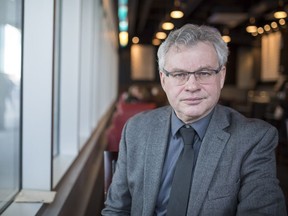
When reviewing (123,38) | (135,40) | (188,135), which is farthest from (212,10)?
(188,135)

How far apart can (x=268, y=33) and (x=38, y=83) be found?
11.6 m

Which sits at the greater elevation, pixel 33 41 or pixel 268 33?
pixel 268 33

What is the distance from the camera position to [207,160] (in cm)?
150

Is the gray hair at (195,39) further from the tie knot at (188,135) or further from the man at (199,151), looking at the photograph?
the tie knot at (188,135)

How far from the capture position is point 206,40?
151 centimetres

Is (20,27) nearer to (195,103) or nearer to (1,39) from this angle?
(1,39)

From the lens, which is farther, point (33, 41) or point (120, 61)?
point (120, 61)

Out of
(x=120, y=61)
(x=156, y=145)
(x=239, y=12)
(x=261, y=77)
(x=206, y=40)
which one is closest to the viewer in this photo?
(x=206, y=40)

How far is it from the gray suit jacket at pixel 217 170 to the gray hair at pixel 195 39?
252 mm

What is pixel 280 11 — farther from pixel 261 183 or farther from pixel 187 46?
pixel 261 183

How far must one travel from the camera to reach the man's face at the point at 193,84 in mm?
1503

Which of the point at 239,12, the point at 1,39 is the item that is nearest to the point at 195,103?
the point at 1,39

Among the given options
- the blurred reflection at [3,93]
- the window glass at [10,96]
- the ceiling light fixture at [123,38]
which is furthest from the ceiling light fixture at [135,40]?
the blurred reflection at [3,93]

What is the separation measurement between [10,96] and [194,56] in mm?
913
